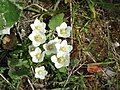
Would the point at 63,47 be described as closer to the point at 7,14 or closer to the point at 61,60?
the point at 61,60

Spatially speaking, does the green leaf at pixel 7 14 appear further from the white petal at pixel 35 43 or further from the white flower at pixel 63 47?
the white flower at pixel 63 47

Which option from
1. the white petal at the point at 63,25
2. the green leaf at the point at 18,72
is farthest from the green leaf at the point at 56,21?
the green leaf at the point at 18,72

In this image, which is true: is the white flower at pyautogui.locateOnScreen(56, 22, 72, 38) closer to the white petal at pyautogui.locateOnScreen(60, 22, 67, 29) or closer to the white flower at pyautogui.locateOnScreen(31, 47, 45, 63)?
the white petal at pyautogui.locateOnScreen(60, 22, 67, 29)

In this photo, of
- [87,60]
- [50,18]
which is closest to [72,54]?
[87,60]

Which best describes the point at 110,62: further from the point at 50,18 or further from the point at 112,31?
the point at 50,18

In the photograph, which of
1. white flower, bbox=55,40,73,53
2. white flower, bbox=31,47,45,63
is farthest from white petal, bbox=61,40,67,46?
white flower, bbox=31,47,45,63

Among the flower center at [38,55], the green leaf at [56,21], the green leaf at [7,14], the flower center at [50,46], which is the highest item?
the green leaf at [7,14]

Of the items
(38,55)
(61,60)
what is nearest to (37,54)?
(38,55)
